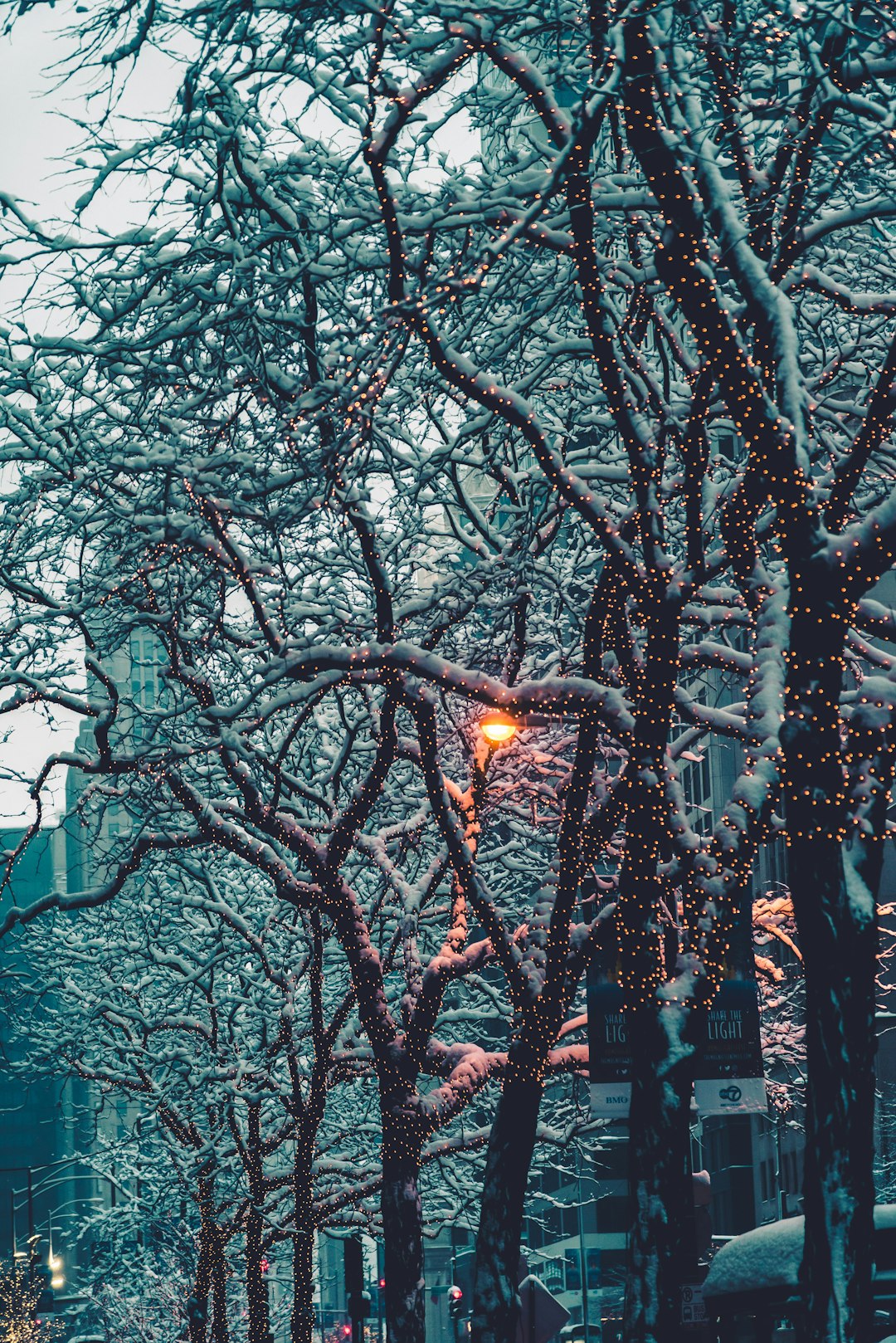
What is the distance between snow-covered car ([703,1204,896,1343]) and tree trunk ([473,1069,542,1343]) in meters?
2.91

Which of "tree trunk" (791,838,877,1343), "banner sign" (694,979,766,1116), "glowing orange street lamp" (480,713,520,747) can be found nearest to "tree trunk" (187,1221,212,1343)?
"banner sign" (694,979,766,1116)

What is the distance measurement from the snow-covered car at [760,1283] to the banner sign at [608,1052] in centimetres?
253

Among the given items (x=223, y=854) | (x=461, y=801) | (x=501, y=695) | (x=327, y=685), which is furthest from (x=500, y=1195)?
(x=223, y=854)

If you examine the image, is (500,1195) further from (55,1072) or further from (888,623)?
(55,1072)

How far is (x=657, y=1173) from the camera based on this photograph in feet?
31.2

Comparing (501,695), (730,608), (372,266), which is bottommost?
(501,695)

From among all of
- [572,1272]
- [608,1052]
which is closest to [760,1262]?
[608,1052]

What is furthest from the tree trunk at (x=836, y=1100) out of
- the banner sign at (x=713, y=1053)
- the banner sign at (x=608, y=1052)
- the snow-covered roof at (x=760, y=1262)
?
the snow-covered roof at (x=760, y=1262)

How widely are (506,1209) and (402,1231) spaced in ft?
7.62

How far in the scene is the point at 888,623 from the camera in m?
10.0

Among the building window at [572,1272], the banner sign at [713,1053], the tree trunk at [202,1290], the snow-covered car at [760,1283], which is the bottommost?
the building window at [572,1272]

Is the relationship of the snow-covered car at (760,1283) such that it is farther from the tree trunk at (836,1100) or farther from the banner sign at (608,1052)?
the tree trunk at (836,1100)

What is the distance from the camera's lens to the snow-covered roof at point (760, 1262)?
16250 mm

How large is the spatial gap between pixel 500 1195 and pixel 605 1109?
1.09 metres
